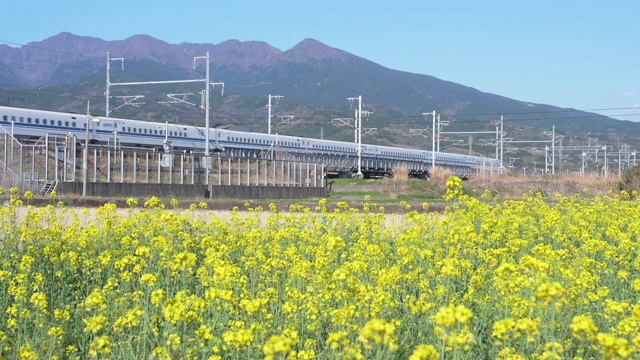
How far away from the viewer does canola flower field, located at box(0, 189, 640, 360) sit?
3916 millimetres

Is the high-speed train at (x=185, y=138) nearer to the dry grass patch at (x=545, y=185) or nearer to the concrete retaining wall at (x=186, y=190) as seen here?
the concrete retaining wall at (x=186, y=190)

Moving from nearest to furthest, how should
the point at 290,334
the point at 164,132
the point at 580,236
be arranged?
the point at 290,334, the point at 580,236, the point at 164,132

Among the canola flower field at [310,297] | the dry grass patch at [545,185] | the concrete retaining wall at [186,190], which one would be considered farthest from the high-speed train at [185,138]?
the canola flower field at [310,297]

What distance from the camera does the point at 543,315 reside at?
14.0ft

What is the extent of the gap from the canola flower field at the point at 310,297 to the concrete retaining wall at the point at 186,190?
55.7 ft

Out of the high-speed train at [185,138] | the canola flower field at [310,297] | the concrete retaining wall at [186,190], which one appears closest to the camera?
the canola flower field at [310,297]

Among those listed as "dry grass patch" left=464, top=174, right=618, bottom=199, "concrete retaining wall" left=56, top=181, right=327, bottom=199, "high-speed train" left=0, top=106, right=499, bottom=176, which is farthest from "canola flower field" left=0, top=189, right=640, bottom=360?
"dry grass patch" left=464, top=174, right=618, bottom=199

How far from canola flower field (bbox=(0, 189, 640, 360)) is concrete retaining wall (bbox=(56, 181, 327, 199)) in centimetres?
1699

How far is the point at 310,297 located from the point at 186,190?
23492mm

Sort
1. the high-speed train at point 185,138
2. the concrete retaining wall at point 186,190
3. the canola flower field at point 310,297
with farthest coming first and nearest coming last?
the high-speed train at point 185,138 < the concrete retaining wall at point 186,190 < the canola flower field at point 310,297

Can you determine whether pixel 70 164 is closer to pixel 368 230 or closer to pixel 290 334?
pixel 368 230

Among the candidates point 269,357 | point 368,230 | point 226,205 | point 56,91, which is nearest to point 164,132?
point 226,205

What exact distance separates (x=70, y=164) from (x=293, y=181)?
1084cm

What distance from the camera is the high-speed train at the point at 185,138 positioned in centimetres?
3741
